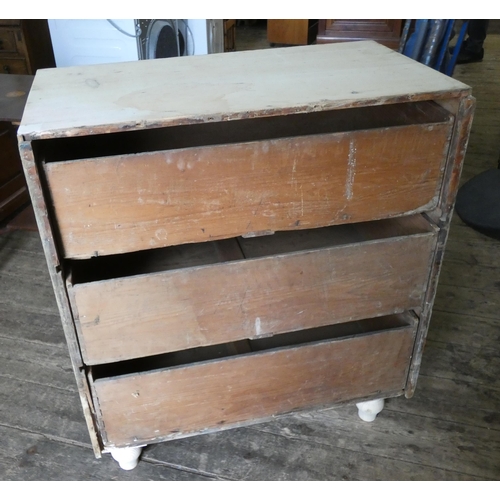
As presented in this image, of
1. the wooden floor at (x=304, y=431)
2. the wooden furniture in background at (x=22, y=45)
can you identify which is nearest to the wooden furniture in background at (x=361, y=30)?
the wooden furniture in background at (x=22, y=45)

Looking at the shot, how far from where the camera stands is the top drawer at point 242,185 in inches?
33.5

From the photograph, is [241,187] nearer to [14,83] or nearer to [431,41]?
[14,83]

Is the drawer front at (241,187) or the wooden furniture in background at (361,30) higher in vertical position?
the drawer front at (241,187)

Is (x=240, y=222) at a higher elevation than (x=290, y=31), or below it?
higher

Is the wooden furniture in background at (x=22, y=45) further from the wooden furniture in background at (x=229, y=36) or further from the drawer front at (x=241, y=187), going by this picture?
the drawer front at (x=241, y=187)

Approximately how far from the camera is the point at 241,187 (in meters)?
0.91

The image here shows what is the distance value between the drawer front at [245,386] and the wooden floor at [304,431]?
122mm

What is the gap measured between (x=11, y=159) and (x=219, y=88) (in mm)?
1635

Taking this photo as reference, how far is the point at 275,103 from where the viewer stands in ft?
2.77

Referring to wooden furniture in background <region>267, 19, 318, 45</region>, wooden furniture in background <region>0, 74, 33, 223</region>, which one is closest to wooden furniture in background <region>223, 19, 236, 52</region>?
wooden furniture in background <region>267, 19, 318, 45</region>

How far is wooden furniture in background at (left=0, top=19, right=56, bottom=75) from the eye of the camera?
3361mm

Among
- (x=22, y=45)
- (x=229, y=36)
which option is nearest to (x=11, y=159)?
(x=22, y=45)

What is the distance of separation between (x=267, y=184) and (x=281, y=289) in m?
0.22
